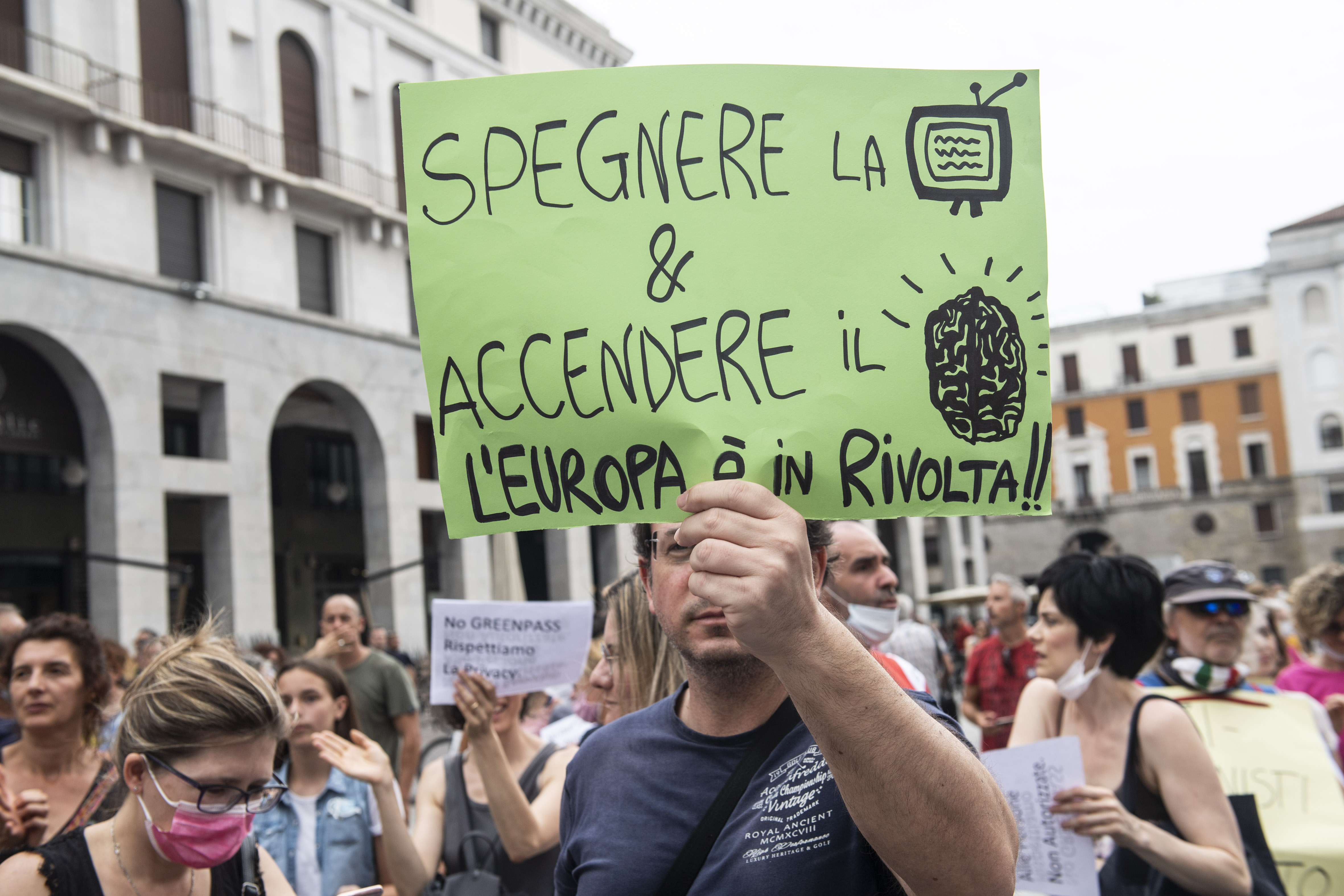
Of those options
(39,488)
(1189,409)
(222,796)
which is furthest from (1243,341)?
(222,796)

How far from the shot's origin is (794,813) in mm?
1630

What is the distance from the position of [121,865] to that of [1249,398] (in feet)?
209

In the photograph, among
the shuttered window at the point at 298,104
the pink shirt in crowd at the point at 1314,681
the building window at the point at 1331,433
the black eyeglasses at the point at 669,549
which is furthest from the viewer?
the building window at the point at 1331,433

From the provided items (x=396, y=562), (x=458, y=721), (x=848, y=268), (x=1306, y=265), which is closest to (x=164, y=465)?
(x=396, y=562)

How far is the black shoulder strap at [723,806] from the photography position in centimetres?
169

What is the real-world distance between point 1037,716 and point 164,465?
16596mm

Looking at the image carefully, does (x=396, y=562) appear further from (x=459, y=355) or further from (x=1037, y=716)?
(x=459, y=355)

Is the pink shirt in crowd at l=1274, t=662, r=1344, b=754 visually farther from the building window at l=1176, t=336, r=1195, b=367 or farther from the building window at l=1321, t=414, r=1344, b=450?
the building window at l=1176, t=336, r=1195, b=367

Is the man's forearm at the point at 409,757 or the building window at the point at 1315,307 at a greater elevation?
the building window at the point at 1315,307

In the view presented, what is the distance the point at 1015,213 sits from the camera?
1.78 meters

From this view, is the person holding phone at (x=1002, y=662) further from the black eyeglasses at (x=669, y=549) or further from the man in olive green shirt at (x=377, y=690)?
the black eyeglasses at (x=669, y=549)

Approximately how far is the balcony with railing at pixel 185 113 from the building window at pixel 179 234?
1119mm

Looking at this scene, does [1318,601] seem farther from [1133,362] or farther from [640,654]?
[1133,362]

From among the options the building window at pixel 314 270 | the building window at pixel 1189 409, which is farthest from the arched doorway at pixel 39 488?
the building window at pixel 1189 409
